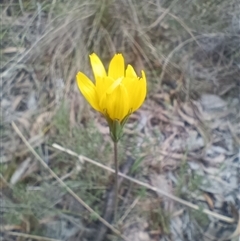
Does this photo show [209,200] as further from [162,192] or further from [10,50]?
[10,50]

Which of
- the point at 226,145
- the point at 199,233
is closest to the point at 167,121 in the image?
the point at 226,145

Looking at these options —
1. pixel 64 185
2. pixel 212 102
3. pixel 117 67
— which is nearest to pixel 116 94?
pixel 117 67

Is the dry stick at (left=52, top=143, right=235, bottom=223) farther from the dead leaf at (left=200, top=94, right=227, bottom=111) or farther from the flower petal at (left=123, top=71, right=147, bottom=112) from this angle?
the flower petal at (left=123, top=71, right=147, bottom=112)

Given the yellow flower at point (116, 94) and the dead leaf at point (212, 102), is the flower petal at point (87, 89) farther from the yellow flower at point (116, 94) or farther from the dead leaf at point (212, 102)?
the dead leaf at point (212, 102)

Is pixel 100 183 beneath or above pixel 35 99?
beneath

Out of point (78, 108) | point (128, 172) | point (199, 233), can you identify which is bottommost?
point (199, 233)

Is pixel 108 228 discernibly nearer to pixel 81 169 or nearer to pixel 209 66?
pixel 81 169

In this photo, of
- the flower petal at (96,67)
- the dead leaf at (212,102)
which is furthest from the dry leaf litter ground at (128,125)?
the flower petal at (96,67)

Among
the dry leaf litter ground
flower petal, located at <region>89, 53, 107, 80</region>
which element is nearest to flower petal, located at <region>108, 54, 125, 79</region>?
flower petal, located at <region>89, 53, 107, 80</region>

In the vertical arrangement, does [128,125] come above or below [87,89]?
below
